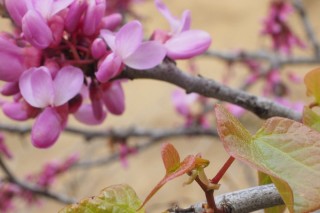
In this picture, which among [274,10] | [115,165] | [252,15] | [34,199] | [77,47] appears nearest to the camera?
[77,47]

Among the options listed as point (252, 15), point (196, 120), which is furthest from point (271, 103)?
point (252, 15)

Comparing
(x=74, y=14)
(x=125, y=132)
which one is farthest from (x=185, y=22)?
(x=125, y=132)

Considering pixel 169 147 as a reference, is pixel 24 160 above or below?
below

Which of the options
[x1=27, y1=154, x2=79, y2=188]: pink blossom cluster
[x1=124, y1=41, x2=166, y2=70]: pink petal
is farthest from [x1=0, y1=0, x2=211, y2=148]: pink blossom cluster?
[x1=27, y1=154, x2=79, y2=188]: pink blossom cluster

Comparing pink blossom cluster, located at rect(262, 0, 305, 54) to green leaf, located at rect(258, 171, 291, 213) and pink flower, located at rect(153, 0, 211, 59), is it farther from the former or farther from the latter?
green leaf, located at rect(258, 171, 291, 213)

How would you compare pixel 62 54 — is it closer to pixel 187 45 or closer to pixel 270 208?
pixel 187 45

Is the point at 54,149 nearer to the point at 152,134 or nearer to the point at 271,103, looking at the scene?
the point at 152,134

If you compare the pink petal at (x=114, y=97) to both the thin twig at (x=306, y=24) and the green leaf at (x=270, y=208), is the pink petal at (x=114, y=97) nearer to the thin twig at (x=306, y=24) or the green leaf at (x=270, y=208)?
the green leaf at (x=270, y=208)
